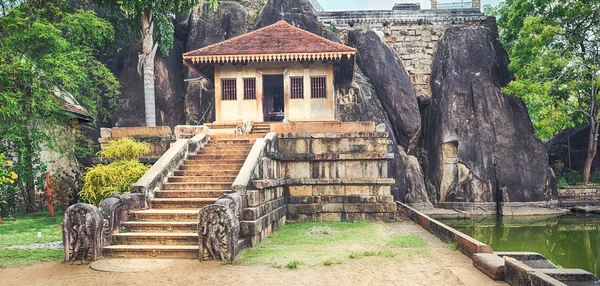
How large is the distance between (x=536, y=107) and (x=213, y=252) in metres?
34.2

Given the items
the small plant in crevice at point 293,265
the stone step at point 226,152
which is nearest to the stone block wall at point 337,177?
the stone step at point 226,152

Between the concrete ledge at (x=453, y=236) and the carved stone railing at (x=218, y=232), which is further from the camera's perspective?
the concrete ledge at (x=453, y=236)

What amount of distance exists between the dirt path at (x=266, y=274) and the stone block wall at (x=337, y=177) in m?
4.94

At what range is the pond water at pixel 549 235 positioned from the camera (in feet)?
35.7

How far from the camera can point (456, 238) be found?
8594 mm

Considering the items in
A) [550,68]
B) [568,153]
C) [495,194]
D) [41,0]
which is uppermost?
[41,0]

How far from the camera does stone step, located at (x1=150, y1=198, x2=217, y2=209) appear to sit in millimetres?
9102

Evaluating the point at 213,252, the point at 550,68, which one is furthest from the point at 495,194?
the point at 213,252

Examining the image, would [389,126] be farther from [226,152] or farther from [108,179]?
[108,179]

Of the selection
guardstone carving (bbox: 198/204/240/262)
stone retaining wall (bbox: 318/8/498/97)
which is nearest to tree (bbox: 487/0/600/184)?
stone retaining wall (bbox: 318/8/498/97)

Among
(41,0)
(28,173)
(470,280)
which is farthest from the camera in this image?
(41,0)

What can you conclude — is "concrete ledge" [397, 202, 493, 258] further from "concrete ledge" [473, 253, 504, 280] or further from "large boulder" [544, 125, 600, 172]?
"large boulder" [544, 125, 600, 172]

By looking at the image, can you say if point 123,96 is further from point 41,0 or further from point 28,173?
point 28,173

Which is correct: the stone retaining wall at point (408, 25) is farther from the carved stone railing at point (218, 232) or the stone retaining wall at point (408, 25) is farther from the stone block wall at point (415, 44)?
the carved stone railing at point (218, 232)
